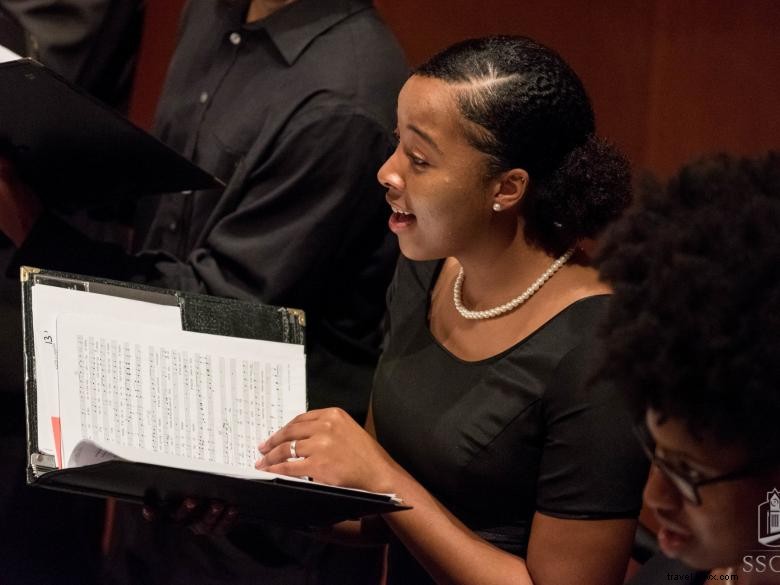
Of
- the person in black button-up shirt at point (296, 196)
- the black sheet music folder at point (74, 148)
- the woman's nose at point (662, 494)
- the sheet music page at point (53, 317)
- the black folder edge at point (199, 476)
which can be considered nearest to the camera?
the woman's nose at point (662, 494)

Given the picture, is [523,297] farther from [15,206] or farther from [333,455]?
[15,206]

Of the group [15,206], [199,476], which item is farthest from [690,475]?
[15,206]

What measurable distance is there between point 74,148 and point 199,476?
0.65m

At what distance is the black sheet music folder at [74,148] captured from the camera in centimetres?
165

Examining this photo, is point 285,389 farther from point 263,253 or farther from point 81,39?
point 81,39

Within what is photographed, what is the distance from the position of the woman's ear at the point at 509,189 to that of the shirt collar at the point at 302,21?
1.63 ft

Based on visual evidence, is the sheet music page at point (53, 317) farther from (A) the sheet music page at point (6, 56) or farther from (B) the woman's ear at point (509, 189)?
(B) the woman's ear at point (509, 189)

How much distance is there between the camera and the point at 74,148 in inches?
71.7

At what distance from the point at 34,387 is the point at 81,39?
3.01 feet

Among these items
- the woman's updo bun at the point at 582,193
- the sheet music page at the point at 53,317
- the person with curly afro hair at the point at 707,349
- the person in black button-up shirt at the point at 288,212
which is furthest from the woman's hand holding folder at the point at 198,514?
the person with curly afro hair at the point at 707,349

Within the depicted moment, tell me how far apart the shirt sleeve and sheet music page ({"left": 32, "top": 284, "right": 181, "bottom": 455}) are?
0.50 meters

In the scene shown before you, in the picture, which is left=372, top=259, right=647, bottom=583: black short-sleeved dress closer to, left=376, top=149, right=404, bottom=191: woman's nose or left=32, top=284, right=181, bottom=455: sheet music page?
left=376, top=149, right=404, bottom=191: woman's nose

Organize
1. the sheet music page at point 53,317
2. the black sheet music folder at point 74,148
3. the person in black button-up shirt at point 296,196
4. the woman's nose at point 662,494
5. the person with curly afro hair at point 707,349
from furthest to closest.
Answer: the person in black button-up shirt at point 296,196 < the black sheet music folder at point 74,148 < the sheet music page at point 53,317 < the woman's nose at point 662,494 < the person with curly afro hair at point 707,349

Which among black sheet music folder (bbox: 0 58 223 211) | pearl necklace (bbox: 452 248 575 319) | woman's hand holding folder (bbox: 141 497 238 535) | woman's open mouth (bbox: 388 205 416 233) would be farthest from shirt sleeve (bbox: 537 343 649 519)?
black sheet music folder (bbox: 0 58 223 211)
